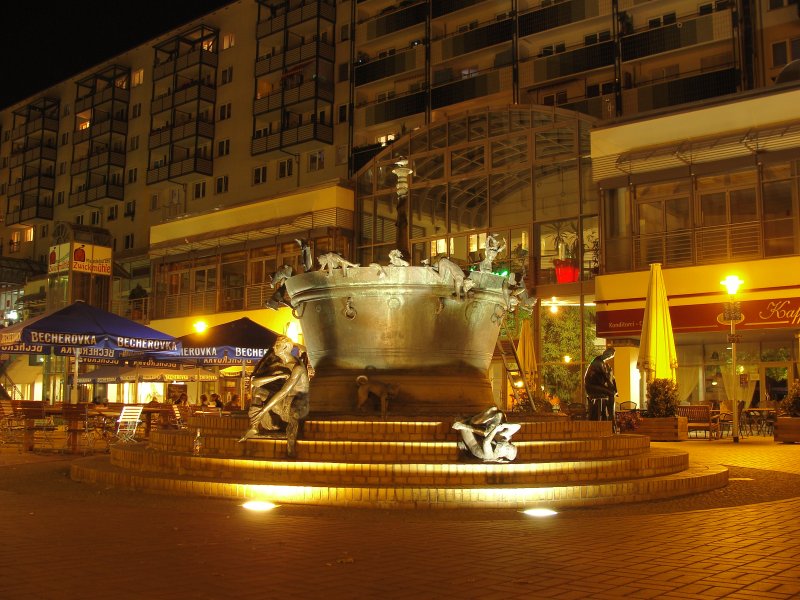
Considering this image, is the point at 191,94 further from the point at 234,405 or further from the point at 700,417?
the point at 700,417

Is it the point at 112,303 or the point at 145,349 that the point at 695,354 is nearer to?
the point at 145,349

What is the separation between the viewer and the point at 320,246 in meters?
34.9

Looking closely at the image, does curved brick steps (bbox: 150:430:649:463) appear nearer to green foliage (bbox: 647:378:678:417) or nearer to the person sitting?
green foliage (bbox: 647:378:678:417)

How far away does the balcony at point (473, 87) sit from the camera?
120ft

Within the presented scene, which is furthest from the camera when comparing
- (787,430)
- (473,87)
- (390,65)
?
(390,65)

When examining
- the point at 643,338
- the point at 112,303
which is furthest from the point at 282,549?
the point at 112,303

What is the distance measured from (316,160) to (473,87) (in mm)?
9052

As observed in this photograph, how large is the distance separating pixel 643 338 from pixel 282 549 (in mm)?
16288

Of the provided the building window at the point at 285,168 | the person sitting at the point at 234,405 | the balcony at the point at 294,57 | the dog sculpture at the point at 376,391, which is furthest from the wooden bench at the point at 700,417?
the balcony at the point at 294,57

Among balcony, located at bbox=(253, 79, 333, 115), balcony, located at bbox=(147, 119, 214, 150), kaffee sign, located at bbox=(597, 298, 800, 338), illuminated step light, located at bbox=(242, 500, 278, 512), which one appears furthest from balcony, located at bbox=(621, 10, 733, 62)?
illuminated step light, located at bbox=(242, 500, 278, 512)

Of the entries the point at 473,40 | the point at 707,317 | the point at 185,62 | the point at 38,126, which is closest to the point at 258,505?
the point at 707,317

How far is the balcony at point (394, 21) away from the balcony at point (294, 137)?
4845 mm

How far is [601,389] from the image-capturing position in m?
13.8

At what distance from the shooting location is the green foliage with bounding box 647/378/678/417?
1994 centimetres
